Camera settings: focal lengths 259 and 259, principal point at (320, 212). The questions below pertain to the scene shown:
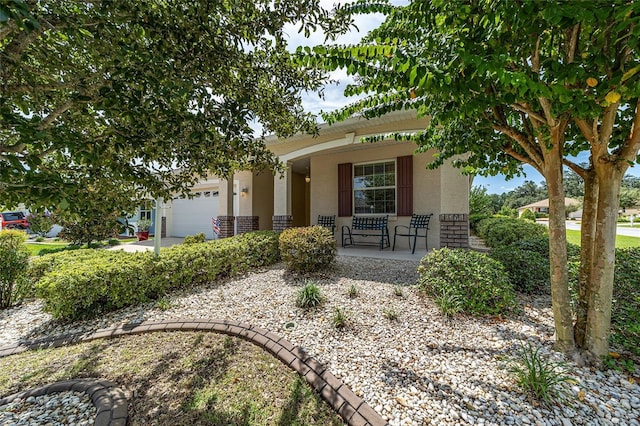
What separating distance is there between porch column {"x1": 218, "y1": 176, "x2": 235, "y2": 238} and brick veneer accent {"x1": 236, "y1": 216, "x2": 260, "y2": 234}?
1.16 feet

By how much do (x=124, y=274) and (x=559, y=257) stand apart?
5063mm

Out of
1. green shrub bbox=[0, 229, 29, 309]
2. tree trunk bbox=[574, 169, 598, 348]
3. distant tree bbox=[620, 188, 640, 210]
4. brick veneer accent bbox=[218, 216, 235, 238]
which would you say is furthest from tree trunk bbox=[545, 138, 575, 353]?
distant tree bbox=[620, 188, 640, 210]

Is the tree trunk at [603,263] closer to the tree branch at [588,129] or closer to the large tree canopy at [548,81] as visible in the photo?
the large tree canopy at [548,81]

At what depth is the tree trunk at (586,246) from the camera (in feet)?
7.47

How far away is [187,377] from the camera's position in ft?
7.37

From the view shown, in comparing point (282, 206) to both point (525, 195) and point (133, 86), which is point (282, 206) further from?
point (525, 195)

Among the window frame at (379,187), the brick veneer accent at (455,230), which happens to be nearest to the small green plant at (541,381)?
the brick veneer accent at (455,230)

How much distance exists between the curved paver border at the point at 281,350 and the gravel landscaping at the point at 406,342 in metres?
0.10

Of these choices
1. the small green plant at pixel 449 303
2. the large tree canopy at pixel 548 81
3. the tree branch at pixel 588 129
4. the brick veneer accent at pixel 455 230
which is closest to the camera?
the large tree canopy at pixel 548 81

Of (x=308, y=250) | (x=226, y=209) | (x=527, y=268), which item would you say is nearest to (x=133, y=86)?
(x=308, y=250)

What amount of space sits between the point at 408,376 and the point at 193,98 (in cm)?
291

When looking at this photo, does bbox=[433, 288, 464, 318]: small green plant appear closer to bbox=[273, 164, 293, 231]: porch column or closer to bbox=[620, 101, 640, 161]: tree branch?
bbox=[620, 101, 640, 161]: tree branch

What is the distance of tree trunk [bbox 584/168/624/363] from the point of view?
6.90 ft

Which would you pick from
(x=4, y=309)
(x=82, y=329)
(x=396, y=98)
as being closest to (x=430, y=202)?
(x=396, y=98)
